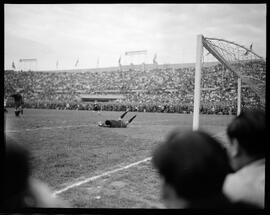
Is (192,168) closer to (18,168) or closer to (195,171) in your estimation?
(195,171)

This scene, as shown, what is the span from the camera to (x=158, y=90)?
72.3 ft

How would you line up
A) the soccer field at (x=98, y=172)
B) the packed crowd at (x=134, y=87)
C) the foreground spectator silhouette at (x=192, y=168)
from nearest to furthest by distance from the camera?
the foreground spectator silhouette at (x=192, y=168) < the soccer field at (x=98, y=172) < the packed crowd at (x=134, y=87)

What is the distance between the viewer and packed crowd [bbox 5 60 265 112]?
16500mm

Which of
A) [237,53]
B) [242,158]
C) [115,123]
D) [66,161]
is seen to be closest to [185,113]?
[115,123]

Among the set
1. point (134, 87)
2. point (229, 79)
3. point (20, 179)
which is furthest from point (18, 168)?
point (134, 87)

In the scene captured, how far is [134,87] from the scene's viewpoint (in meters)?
20.9

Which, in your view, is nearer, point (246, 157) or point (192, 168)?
point (192, 168)

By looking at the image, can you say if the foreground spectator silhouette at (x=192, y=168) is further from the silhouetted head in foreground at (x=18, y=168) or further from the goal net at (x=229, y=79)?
the goal net at (x=229, y=79)

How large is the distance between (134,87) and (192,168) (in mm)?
19705

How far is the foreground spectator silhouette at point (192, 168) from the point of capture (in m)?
1.20

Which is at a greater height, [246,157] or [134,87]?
[134,87]

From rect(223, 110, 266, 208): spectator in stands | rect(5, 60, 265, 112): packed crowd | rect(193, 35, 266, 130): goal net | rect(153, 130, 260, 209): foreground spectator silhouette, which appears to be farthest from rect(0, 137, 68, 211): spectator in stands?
rect(5, 60, 265, 112): packed crowd

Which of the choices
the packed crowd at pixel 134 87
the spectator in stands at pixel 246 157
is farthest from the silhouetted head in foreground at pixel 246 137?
the packed crowd at pixel 134 87

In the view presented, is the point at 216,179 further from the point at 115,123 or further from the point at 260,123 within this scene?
the point at 115,123
